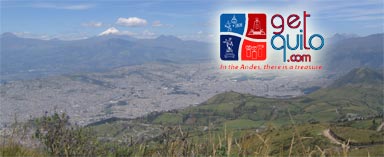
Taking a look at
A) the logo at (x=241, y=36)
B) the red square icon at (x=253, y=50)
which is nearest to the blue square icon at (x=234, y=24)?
the logo at (x=241, y=36)

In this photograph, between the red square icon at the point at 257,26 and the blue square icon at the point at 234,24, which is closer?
the blue square icon at the point at 234,24

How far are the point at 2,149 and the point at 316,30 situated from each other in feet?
45.6

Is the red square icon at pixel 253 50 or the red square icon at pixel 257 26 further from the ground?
the red square icon at pixel 257 26

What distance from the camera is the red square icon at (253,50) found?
644 inches

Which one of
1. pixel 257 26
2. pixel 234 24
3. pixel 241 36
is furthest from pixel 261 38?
pixel 234 24

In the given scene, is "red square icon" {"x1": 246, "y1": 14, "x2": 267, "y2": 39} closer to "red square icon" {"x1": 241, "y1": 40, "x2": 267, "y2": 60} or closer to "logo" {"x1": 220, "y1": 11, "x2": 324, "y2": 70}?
"logo" {"x1": 220, "y1": 11, "x2": 324, "y2": 70}

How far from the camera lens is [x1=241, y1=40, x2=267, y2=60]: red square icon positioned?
16.4 metres

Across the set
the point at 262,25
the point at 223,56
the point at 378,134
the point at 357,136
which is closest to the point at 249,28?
the point at 262,25

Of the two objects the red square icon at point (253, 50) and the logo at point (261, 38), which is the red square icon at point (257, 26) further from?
the red square icon at point (253, 50)

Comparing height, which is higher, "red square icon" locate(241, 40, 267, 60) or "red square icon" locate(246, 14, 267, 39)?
"red square icon" locate(246, 14, 267, 39)

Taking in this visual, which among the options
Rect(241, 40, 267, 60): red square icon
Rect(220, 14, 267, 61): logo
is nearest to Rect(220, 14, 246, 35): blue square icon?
Rect(220, 14, 267, 61): logo

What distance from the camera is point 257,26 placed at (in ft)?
54.2

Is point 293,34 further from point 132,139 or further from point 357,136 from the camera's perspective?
point 357,136

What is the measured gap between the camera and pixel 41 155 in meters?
5.76
